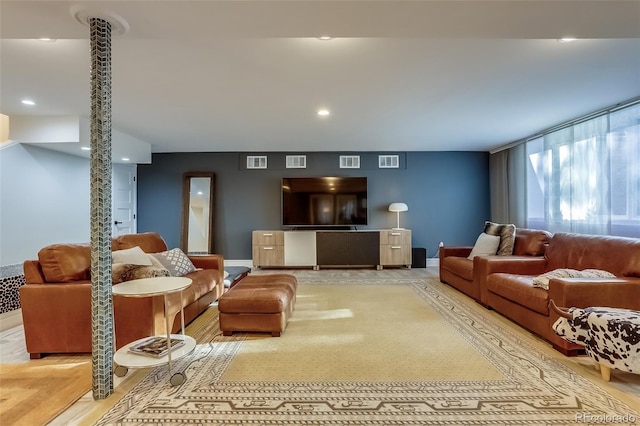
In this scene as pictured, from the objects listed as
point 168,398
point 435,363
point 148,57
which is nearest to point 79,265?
point 168,398

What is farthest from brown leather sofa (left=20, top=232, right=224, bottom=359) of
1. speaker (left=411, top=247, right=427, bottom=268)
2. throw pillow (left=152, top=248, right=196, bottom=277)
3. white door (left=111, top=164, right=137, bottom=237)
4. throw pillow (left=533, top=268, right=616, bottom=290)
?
speaker (left=411, top=247, right=427, bottom=268)

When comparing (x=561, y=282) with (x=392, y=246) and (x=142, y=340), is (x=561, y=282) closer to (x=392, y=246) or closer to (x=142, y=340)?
(x=142, y=340)

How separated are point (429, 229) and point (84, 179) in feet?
21.4

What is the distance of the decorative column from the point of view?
183 cm

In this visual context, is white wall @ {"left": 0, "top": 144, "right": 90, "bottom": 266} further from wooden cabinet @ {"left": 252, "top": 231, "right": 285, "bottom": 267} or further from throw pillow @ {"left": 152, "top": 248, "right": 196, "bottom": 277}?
wooden cabinet @ {"left": 252, "top": 231, "right": 285, "bottom": 267}

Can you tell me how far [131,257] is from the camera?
2977mm

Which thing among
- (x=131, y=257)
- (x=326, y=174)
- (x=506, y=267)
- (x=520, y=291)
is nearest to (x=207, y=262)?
(x=131, y=257)

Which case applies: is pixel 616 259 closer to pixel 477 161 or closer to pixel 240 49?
pixel 240 49

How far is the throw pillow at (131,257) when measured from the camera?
2.87 m

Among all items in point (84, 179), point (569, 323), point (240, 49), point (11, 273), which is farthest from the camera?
point (84, 179)

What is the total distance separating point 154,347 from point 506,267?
3.57 metres

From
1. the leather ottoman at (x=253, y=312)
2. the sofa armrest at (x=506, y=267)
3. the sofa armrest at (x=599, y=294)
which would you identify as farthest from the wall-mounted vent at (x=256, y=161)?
the sofa armrest at (x=599, y=294)

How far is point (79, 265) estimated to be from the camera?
8.33ft

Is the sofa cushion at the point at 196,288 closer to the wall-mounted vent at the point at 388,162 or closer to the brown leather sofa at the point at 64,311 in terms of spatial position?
the brown leather sofa at the point at 64,311
